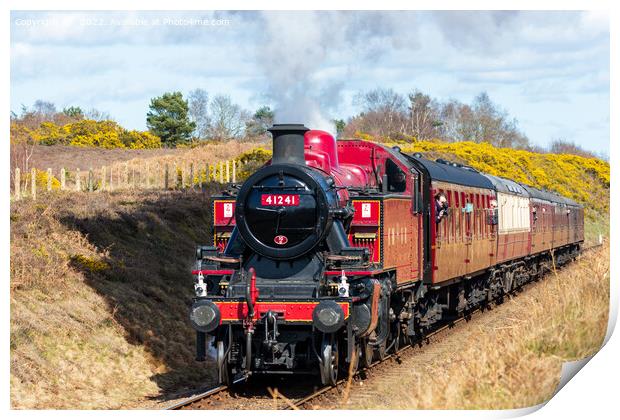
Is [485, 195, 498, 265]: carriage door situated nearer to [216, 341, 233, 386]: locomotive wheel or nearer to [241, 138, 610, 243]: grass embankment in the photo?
[216, 341, 233, 386]: locomotive wheel

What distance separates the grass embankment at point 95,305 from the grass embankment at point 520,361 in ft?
15.2

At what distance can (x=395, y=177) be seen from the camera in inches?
646

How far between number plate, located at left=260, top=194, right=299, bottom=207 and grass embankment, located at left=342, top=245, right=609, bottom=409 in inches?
121

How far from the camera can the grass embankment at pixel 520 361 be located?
10.6 m

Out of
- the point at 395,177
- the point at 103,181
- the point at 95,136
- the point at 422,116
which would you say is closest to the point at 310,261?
the point at 395,177

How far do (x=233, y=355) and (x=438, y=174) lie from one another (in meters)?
7.50

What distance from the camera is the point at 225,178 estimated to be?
1545 inches

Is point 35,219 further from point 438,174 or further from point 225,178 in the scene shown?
point 225,178

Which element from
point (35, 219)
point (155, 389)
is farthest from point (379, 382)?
point (35, 219)

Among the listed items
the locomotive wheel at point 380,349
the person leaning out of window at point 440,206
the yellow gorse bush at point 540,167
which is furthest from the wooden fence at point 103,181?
the yellow gorse bush at point 540,167

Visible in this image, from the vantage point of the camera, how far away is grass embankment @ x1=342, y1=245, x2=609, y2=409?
10617mm

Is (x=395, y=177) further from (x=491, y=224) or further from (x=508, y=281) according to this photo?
(x=508, y=281)

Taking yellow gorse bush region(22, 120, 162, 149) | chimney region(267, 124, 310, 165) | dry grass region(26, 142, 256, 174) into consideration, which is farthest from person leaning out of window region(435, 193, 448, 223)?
yellow gorse bush region(22, 120, 162, 149)

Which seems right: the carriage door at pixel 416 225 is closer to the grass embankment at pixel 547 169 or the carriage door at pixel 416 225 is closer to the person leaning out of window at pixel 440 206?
the person leaning out of window at pixel 440 206
